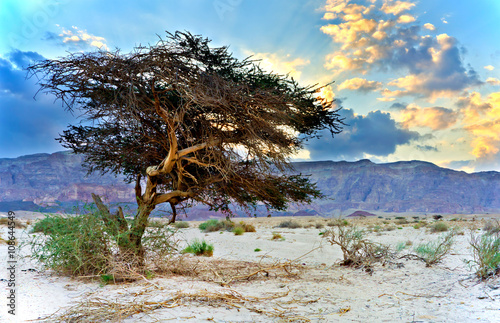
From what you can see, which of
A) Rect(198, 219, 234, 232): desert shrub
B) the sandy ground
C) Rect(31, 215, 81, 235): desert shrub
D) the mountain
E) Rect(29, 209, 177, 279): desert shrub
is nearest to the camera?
the sandy ground

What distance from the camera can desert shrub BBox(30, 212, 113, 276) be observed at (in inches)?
271

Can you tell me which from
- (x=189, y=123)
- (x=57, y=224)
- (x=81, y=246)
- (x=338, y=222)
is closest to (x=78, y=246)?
(x=81, y=246)

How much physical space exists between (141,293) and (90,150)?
5469mm

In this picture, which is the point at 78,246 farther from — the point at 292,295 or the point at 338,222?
the point at 338,222

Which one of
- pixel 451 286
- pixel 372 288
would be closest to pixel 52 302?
pixel 372 288

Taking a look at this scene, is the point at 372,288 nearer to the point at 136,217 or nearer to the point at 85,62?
the point at 136,217

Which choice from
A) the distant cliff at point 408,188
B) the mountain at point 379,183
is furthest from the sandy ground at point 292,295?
the distant cliff at point 408,188

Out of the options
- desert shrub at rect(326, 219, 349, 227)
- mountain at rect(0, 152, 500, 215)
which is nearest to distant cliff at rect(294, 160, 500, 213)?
mountain at rect(0, 152, 500, 215)

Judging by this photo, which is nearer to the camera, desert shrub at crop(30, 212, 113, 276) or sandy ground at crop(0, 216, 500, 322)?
sandy ground at crop(0, 216, 500, 322)

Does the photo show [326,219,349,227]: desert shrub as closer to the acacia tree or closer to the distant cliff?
the acacia tree

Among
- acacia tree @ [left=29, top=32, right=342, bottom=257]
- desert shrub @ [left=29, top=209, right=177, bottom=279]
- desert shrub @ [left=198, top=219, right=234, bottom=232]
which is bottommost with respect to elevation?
desert shrub @ [left=198, top=219, right=234, bottom=232]

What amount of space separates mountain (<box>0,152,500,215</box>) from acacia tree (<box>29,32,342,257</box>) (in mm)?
66937

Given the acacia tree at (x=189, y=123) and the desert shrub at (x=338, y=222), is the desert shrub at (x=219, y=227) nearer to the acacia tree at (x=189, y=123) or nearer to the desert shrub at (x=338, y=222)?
the desert shrub at (x=338, y=222)

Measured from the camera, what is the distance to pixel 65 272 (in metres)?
7.19
